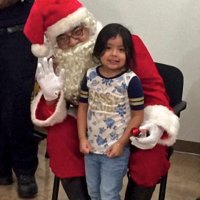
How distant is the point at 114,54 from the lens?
172 cm

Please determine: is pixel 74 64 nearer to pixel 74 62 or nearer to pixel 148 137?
pixel 74 62

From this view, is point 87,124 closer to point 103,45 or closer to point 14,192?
point 103,45

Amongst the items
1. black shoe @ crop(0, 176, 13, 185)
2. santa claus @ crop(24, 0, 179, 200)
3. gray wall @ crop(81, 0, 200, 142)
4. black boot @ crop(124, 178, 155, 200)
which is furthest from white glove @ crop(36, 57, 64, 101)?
gray wall @ crop(81, 0, 200, 142)

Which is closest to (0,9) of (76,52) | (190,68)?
(76,52)

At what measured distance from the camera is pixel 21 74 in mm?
2262

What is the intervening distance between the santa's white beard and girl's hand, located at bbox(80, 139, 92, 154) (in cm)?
18

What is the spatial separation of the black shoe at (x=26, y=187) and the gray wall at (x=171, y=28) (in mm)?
1014

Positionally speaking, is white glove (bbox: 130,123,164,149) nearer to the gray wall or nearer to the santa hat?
the santa hat

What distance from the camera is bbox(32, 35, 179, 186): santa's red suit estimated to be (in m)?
1.80

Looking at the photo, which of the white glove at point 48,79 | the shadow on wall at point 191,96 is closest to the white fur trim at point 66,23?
the white glove at point 48,79

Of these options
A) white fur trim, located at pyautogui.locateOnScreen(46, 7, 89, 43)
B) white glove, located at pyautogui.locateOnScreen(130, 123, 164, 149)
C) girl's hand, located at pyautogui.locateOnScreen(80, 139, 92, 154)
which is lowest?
girl's hand, located at pyautogui.locateOnScreen(80, 139, 92, 154)

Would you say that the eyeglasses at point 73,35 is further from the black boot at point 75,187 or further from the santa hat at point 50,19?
the black boot at point 75,187

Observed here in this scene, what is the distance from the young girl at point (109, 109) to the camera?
1746 millimetres

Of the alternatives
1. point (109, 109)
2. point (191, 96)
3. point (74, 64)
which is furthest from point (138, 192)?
point (191, 96)
